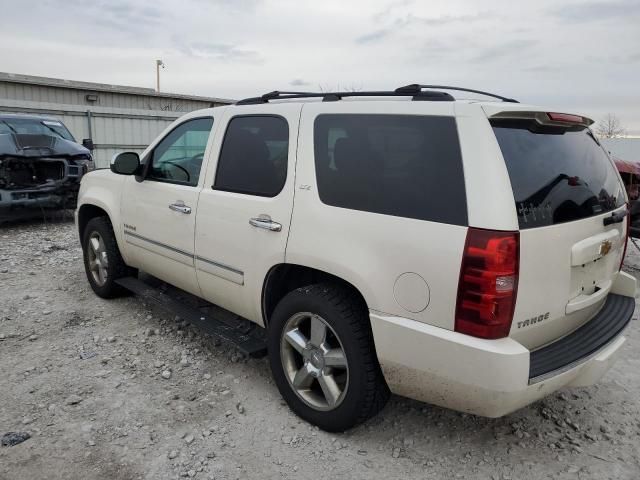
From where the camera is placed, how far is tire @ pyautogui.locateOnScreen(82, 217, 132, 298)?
462 cm

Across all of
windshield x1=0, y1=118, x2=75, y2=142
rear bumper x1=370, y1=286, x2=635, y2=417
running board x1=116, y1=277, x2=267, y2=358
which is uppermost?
windshield x1=0, y1=118, x2=75, y2=142

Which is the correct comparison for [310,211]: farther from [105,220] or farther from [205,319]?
[105,220]

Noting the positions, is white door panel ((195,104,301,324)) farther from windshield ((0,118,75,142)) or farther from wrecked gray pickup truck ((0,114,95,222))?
windshield ((0,118,75,142))

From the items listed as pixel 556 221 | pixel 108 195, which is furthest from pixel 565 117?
pixel 108 195

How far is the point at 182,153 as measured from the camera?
155 inches

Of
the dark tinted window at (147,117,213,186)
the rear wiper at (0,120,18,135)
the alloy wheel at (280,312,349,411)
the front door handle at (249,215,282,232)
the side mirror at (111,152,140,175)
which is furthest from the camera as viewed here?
the rear wiper at (0,120,18,135)

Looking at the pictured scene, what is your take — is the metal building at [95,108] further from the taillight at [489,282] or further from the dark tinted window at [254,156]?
the taillight at [489,282]

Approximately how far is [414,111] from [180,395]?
2.27m

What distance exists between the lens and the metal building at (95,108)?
13.3 metres

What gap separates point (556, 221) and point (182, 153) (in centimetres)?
276

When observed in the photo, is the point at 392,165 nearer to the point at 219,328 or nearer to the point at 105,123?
the point at 219,328

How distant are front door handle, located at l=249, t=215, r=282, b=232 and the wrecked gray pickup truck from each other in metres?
6.35

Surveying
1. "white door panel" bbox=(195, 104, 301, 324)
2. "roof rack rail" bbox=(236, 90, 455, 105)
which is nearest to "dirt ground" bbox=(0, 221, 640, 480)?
"white door panel" bbox=(195, 104, 301, 324)

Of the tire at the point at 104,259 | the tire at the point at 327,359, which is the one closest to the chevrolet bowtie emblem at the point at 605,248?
the tire at the point at 327,359
